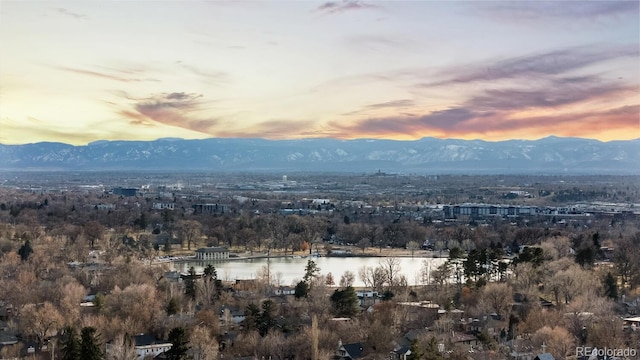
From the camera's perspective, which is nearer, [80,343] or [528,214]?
[80,343]

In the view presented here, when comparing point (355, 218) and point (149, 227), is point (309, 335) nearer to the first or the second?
point (149, 227)

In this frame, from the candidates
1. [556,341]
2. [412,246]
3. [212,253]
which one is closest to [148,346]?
[556,341]

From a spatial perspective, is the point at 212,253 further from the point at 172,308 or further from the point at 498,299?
the point at 498,299

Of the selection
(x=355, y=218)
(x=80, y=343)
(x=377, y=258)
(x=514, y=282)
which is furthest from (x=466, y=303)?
(x=355, y=218)

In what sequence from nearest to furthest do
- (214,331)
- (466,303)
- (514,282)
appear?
(214,331)
(466,303)
(514,282)

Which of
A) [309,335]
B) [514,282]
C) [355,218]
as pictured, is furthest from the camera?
[355,218]

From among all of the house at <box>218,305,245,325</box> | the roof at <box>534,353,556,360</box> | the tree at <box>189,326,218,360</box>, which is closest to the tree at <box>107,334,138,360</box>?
the tree at <box>189,326,218,360</box>

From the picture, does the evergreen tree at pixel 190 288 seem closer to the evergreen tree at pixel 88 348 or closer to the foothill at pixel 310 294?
the foothill at pixel 310 294

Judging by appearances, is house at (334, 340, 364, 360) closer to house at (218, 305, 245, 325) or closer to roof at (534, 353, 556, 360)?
roof at (534, 353, 556, 360)
